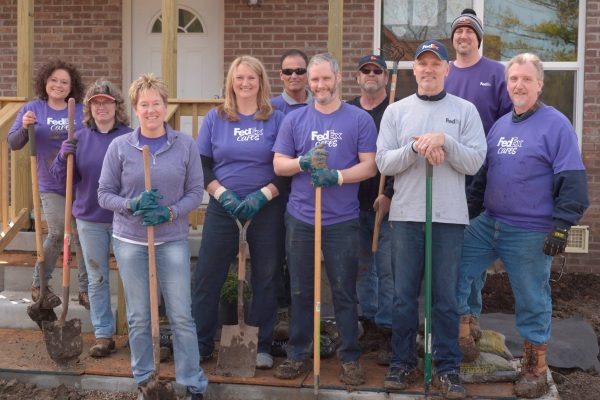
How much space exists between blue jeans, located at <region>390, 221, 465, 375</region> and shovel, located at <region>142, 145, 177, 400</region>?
56.6 inches

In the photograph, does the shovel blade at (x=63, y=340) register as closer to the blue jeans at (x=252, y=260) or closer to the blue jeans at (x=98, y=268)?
the blue jeans at (x=98, y=268)

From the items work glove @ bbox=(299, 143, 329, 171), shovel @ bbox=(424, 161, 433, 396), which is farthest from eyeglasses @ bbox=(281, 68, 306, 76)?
shovel @ bbox=(424, 161, 433, 396)

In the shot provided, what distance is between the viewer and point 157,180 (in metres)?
4.79

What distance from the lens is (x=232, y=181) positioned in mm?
5156

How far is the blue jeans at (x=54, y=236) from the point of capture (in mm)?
5859

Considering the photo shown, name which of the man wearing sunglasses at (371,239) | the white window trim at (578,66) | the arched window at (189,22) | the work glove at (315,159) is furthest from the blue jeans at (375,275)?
the arched window at (189,22)

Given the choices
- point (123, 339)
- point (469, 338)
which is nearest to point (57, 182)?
point (123, 339)

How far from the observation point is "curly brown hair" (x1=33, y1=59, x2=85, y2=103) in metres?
5.82

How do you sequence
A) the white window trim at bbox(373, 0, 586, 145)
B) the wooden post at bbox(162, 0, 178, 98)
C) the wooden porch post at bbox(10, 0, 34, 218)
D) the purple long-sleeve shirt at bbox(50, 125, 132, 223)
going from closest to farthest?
1. the purple long-sleeve shirt at bbox(50, 125, 132, 223)
2. the wooden post at bbox(162, 0, 178, 98)
3. the wooden porch post at bbox(10, 0, 34, 218)
4. the white window trim at bbox(373, 0, 586, 145)

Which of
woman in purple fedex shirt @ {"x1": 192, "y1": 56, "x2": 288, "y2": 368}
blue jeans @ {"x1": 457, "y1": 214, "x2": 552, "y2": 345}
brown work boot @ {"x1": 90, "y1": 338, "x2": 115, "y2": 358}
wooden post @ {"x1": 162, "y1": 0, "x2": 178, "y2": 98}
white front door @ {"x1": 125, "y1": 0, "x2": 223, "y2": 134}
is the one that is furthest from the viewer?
white front door @ {"x1": 125, "y1": 0, "x2": 223, "y2": 134}

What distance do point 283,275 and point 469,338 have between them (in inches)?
56.9

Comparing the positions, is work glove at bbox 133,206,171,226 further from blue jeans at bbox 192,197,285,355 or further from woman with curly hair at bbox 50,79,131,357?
woman with curly hair at bbox 50,79,131,357

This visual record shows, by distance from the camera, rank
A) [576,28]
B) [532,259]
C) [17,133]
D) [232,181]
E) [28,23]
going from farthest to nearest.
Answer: [576,28]
[28,23]
[17,133]
[232,181]
[532,259]

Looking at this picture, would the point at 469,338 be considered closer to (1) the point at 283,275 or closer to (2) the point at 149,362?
(1) the point at 283,275
